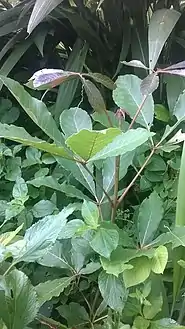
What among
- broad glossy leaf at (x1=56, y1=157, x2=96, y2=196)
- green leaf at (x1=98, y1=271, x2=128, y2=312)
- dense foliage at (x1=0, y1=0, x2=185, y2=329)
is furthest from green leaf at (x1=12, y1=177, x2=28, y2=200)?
green leaf at (x1=98, y1=271, x2=128, y2=312)

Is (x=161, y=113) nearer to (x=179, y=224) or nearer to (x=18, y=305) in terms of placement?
(x=179, y=224)

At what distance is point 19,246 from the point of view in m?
0.55

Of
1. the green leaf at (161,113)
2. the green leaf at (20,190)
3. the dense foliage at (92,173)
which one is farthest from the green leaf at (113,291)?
the green leaf at (161,113)

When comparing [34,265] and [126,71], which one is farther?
[126,71]

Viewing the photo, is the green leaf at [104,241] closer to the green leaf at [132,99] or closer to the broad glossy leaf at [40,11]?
the green leaf at [132,99]

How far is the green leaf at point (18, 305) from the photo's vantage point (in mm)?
563

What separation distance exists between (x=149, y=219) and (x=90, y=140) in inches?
7.2

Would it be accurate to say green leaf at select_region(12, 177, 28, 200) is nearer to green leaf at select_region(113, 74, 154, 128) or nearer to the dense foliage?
the dense foliage

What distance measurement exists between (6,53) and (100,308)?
57 centimetres

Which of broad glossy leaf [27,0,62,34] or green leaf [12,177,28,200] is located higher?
broad glossy leaf [27,0,62,34]

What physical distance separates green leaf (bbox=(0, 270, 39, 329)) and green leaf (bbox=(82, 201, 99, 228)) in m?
0.10

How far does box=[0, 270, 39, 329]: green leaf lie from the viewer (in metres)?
0.56

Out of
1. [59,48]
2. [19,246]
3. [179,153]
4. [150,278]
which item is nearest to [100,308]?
[150,278]

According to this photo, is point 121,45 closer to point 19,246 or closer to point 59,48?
point 59,48
